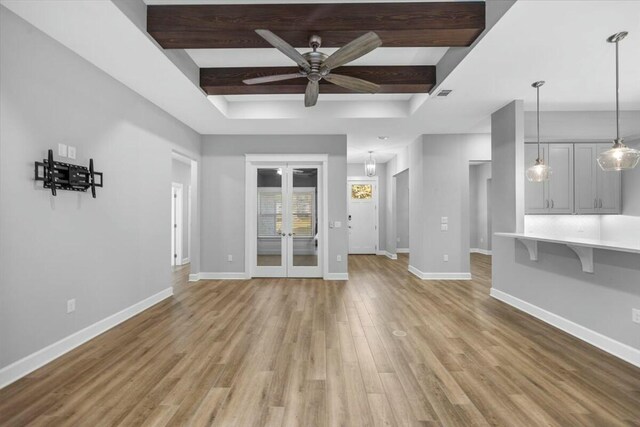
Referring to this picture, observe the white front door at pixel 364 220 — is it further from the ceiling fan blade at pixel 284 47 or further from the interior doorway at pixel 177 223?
the ceiling fan blade at pixel 284 47

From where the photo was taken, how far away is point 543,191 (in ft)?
16.0

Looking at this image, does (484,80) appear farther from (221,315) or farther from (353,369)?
(221,315)

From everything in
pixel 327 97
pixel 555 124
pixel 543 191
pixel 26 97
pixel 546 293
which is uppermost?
pixel 327 97

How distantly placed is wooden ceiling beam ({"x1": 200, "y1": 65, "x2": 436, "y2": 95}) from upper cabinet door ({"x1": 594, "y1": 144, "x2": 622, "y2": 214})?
11.1ft

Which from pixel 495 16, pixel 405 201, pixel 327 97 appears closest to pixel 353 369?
pixel 495 16

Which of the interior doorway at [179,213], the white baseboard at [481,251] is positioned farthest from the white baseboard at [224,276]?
the white baseboard at [481,251]

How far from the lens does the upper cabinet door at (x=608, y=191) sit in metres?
4.89

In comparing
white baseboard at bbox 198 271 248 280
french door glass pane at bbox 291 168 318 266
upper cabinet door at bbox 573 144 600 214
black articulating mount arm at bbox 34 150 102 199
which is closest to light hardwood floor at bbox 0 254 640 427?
black articulating mount arm at bbox 34 150 102 199

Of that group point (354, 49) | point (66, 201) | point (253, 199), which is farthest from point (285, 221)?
point (354, 49)

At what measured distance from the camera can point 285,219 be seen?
20.0ft

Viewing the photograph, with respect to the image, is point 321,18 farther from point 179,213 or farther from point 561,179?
point 179,213

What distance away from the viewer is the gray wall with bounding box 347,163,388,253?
31.6ft

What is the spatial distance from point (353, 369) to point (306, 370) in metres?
0.39

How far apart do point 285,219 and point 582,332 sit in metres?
4.63
